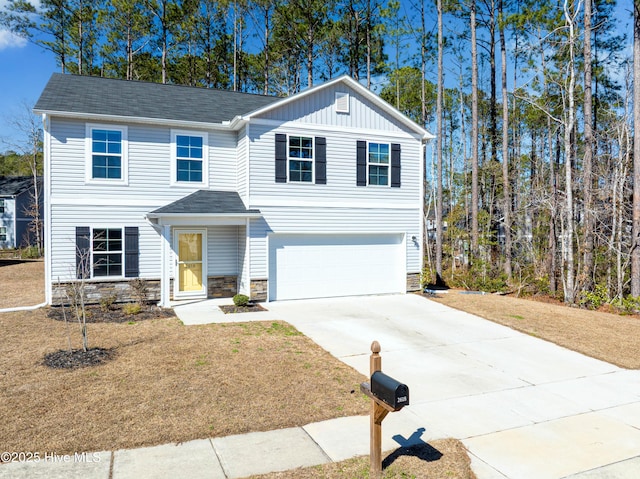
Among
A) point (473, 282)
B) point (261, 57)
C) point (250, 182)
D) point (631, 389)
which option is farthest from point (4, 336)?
point (261, 57)

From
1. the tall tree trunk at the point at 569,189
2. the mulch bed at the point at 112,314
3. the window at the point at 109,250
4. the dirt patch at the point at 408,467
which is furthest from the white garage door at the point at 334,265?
the dirt patch at the point at 408,467

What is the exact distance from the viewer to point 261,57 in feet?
95.4

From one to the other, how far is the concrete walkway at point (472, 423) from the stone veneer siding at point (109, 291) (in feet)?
17.8

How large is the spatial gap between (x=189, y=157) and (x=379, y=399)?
36.5ft

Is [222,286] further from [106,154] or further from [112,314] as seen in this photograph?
[106,154]

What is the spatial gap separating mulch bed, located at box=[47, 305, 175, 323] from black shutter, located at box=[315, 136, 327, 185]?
575 centimetres

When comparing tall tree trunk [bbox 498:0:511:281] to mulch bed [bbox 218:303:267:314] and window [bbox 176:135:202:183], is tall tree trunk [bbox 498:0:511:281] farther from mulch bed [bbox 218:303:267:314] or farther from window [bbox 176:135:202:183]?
window [bbox 176:135:202:183]

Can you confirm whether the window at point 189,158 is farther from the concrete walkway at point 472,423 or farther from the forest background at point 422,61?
the forest background at point 422,61

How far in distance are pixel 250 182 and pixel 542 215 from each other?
15.9 m

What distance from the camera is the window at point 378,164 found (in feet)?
46.8

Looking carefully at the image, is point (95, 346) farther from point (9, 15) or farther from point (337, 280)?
point (9, 15)

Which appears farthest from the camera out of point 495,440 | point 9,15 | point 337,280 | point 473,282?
point 9,15

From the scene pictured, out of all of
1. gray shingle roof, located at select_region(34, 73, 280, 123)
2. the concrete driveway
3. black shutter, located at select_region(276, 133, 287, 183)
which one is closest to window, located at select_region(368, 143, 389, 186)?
black shutter, located at select_region(276, 133, 287, 183)

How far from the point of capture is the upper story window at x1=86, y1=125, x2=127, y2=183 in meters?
12.2
